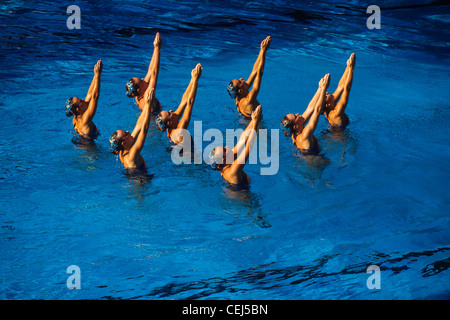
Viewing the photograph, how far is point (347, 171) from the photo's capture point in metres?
8.27

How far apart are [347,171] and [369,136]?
1.46 m

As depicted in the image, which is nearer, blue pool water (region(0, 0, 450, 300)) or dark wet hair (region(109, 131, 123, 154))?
blue pool water (region(0, 0, 450, 300))

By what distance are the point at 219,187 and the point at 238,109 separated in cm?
277

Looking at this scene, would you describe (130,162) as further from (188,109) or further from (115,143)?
(188,109)

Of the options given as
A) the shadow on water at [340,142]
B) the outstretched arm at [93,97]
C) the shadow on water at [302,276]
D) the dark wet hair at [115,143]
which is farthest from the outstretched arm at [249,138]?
the outstretched arm at [93,97]

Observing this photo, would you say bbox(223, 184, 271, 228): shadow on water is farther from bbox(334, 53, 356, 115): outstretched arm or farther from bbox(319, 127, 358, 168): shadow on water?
bbox(334, 53, 356, 115): outstretched arm

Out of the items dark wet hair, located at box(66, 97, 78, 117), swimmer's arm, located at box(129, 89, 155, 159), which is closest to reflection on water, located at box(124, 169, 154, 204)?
swimmer's arm, located at box(129, 89, 155, 159)

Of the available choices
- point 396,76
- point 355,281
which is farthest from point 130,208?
point 396,76

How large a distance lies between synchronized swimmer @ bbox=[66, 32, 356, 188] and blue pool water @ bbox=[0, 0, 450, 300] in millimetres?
288

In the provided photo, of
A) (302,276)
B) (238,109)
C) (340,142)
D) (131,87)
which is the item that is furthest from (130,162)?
(340,142)

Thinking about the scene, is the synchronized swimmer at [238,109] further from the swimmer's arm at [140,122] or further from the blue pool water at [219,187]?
the blue pool water at [219,187]

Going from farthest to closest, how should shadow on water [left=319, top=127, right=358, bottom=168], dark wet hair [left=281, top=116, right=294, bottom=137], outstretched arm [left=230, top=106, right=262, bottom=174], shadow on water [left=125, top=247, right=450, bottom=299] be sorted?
shadow on water [left=319, top=127, right=358, bottom=168]
dark wet hair [left=281, top=116, right=294, bottom=137]
outstretched arm [left=230, top=106, right=262, bottom=174]
shadow on water [left=125, top=247, right=450, bottom=299]

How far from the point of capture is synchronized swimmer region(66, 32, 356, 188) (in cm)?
711

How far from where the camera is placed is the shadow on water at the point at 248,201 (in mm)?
7074
